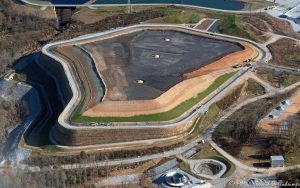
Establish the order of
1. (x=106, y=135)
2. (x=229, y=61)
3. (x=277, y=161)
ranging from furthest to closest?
(x=229, y=61)
(x=106, y=135)
(x=277, y=161)

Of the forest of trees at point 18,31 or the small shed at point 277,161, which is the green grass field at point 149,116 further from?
the forest of trees at point 18,31

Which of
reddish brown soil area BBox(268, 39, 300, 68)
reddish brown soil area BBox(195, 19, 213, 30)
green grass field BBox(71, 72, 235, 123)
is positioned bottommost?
green grass field BBox(71, 72, 235, 123)

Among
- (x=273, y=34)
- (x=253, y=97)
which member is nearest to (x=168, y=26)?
(x=273, y=34)

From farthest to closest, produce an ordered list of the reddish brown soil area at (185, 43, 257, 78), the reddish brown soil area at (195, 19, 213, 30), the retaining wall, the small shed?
the reddish brown soil area at (195, 19, 213, 30), the reddish brown soil area at (185, 43, 257, 78), the retaining wall, the small shed

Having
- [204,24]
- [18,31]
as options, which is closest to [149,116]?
[204,24]

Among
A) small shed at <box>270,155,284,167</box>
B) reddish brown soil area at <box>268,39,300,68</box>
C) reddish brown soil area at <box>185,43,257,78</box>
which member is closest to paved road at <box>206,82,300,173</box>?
small shed at <box>270,155,284,167</box>

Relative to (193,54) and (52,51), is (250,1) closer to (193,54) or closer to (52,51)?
(193,54)

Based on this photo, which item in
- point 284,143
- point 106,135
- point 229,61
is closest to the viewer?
point 284,143

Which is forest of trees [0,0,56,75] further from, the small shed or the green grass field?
the small shed

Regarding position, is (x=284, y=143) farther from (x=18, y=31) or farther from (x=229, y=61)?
(x=18, y=31)

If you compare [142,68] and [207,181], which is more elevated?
[142,68]

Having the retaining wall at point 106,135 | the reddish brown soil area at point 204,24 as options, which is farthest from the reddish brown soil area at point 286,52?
the retaining wall at point 106,135
